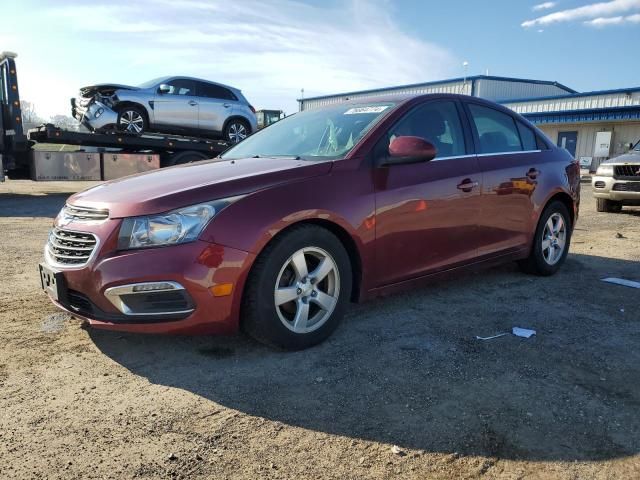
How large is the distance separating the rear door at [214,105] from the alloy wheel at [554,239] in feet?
32.6

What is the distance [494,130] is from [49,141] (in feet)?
35.2

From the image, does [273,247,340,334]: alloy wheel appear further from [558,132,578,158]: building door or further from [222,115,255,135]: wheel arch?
[558,132,578,158]: building door

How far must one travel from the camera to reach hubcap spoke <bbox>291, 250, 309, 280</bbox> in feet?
10.4

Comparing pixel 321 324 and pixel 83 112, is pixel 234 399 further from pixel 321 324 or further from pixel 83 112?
pixel 83 112

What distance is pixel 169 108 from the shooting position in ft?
41.6

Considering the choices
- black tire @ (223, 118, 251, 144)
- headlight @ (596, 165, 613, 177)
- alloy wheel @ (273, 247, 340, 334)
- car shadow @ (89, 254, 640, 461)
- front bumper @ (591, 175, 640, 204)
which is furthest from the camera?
black tire @ (223, 118, 251, 144)

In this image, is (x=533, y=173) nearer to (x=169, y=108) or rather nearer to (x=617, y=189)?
(x=617, y=189)

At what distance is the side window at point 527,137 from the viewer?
498 cm

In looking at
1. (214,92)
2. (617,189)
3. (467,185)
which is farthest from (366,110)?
(214,92)

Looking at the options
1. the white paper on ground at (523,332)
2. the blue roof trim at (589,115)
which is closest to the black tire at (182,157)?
the white paper on ground at (523,332)

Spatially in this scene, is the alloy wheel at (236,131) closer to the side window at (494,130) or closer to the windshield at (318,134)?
the windshield at (318,134)

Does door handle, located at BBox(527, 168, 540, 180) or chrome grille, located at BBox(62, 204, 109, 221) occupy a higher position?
door handle, located at BBox(527, 168, 540, 180)

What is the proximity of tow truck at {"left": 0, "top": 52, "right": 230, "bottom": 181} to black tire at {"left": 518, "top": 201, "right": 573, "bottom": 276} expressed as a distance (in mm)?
8735

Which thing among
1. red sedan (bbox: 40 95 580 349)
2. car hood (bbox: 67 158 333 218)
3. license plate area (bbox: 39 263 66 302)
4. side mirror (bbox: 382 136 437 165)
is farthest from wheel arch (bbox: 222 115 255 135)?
license plate area (bbox: 39 263 66 302)
